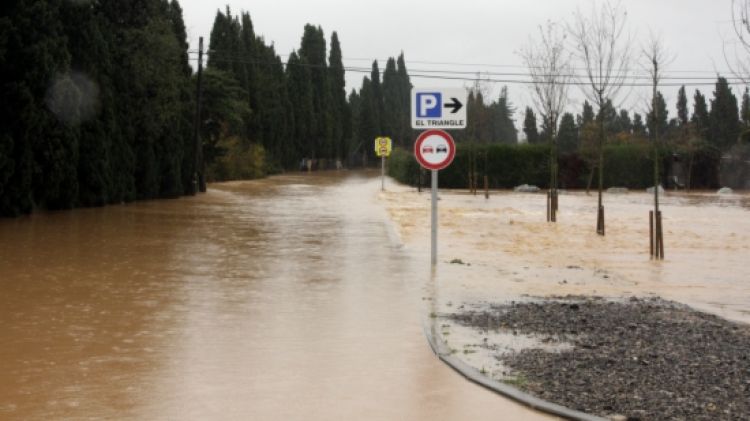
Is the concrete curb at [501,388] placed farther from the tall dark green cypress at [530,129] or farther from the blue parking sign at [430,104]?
the tall dark green cypress at [530,129]

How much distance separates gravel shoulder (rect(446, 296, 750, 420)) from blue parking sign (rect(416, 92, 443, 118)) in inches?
173

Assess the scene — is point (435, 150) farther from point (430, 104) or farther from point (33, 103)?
point (33, 103)

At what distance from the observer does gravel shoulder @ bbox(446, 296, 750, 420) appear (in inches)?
213

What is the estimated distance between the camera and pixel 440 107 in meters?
13.0

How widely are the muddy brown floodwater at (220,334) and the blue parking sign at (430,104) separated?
2546 mm

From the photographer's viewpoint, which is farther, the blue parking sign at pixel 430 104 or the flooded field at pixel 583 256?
the blue parking sign at pixel 430 104

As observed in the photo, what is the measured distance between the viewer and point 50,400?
224 inches

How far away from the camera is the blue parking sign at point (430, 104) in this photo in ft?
42.6

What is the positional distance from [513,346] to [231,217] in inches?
708

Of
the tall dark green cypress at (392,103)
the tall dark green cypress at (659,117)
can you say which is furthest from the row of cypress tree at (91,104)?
the tall dark green cypress at (392,103)

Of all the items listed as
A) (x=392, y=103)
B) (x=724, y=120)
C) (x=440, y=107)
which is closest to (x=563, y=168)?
(x=724, y=120)

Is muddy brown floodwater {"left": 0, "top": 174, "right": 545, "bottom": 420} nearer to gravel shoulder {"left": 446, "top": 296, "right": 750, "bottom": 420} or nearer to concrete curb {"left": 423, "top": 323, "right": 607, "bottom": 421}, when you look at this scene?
concrete curb {"left": 423, "top": 323, "right": 607, "bottom": 421}

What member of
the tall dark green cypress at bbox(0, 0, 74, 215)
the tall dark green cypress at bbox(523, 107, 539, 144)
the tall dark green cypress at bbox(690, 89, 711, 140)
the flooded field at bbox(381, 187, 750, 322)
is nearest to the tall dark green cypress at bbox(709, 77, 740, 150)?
the tall dark green cypress at bbox(690, 89, 711, 140)

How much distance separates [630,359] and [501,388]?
53.5 inches
